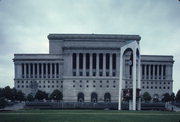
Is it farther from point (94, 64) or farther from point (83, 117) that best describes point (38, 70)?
point (83, 117)

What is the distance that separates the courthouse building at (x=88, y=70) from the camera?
110812 mm

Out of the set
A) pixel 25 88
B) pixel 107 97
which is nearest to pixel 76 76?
pixel 107 97

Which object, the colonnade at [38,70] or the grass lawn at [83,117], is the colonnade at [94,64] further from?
the grass lawn at [83,117]

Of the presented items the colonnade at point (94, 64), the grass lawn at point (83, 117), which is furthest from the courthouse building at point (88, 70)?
the grass lawn at point (83, 117)

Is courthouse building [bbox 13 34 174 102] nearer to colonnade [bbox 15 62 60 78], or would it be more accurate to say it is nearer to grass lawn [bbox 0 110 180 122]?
colonnade [bbox 15 62 60 78]

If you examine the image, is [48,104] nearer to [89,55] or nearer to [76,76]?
[76,76]

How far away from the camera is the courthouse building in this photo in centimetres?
11081

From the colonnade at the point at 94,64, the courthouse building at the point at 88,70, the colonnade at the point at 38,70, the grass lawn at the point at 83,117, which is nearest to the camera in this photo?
the grass lawn at the point at 83,117

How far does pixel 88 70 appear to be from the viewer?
113 m

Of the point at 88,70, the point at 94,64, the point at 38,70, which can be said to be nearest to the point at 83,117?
the point at 88,70

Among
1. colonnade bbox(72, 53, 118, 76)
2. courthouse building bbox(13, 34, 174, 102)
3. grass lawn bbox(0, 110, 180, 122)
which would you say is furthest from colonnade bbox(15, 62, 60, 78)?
grass lawn bbox(0, 110, 180, 122)

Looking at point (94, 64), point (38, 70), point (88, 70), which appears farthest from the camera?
point (38, 70)

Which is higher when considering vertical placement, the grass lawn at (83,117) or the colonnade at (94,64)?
the colonnade at (94,64)

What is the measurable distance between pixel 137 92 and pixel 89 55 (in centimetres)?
5057
